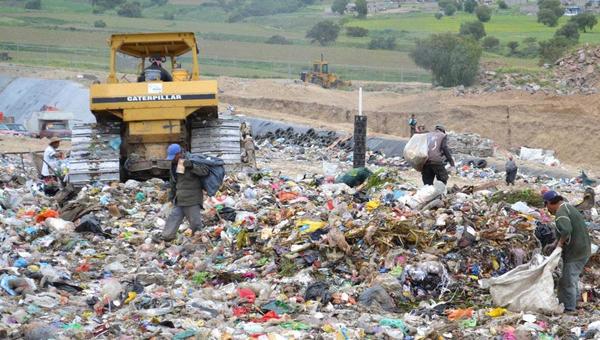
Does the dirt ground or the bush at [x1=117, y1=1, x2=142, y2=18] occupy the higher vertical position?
the bush at [x1=117, y1=1, x2=142, y2=18]

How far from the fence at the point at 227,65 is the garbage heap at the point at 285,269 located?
1669 inches

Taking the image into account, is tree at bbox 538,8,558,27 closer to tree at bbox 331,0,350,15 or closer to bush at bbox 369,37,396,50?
bush at bbox 369,37,396,50

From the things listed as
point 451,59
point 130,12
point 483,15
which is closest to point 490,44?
point 483,15

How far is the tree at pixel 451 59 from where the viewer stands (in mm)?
51312

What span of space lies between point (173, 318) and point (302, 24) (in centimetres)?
8991

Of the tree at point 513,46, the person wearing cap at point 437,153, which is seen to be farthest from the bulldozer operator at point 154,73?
the tree at point 513,46

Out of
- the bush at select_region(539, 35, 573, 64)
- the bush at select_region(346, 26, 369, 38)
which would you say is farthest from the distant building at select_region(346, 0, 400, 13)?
the bush at select_region(539, 35, 573, 64)

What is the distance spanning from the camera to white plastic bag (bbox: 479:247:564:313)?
28.3ft

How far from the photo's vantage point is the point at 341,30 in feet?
298

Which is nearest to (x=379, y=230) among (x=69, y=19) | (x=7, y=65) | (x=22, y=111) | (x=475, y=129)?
(x=475, y=129)

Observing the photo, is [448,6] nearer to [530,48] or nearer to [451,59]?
[530,48]

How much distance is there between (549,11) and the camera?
276ft

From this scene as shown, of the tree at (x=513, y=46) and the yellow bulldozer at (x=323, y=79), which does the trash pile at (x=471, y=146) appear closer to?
the yellow bulldozer at (x=323, y=79)

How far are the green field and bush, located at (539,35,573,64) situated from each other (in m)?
1.49
